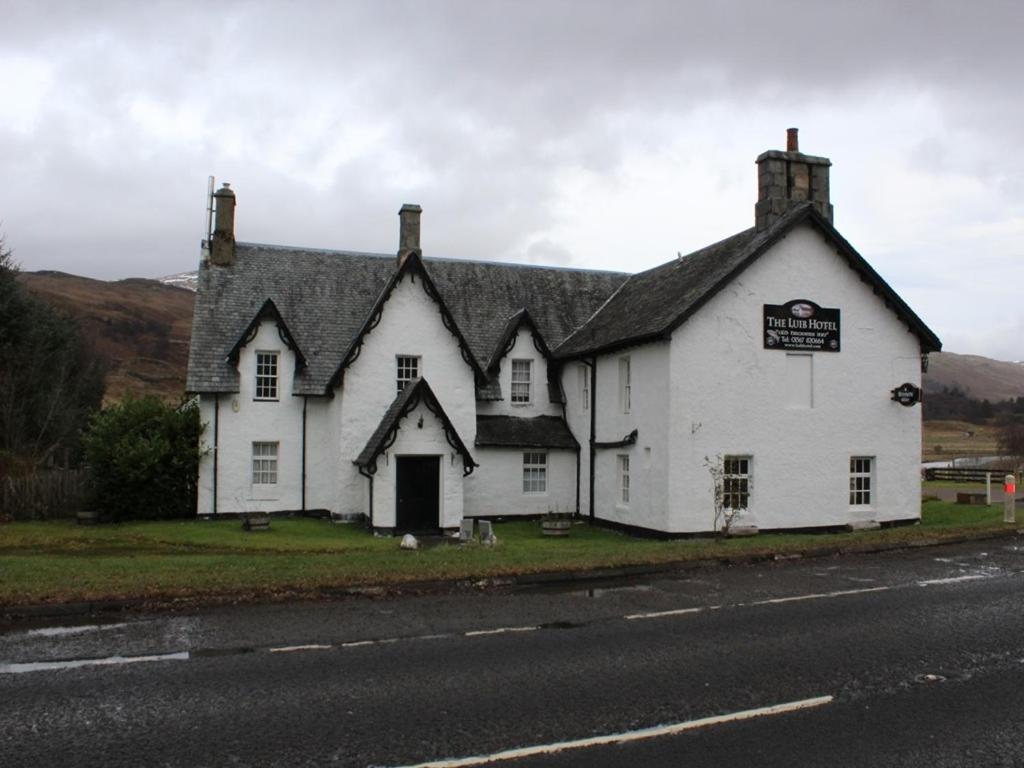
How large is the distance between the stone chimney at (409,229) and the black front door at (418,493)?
8099 mm

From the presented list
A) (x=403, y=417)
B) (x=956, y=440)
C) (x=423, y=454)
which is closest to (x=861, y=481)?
(x=423, y=454)

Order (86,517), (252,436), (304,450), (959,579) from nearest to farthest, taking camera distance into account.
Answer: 1. (959,579)
2. (86,517)
3. (252,436)
4. (304,450)

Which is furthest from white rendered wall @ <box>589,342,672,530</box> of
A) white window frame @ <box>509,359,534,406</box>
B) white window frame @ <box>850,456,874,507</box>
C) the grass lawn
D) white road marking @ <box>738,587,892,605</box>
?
white road marking @ <box>738,587,892,605</box>

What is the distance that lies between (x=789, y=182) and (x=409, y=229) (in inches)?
511

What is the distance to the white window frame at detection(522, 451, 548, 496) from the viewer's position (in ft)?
96.0

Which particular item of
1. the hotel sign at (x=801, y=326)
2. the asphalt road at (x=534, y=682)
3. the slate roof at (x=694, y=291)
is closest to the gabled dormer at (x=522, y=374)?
the slate roof at (x=694, y=291)

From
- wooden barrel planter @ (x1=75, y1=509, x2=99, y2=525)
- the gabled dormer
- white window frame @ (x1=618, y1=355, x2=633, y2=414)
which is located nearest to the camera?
white window frame @ (x1=618, y1=355, x2=633, y2=414)

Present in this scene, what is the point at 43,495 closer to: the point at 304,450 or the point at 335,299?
the point at 304,450

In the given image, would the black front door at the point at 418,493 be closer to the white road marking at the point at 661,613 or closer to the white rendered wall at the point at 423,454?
the white rendered wall at the point at 423,454

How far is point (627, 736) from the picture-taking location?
660 centimetres

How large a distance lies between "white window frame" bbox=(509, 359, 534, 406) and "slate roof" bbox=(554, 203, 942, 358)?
1159 mm

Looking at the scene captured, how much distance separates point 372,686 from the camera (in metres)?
7.91

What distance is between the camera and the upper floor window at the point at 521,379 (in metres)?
30.3

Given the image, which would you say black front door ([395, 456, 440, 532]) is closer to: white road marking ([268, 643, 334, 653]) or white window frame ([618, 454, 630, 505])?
white window frame ([618, 454, 630, 505])
